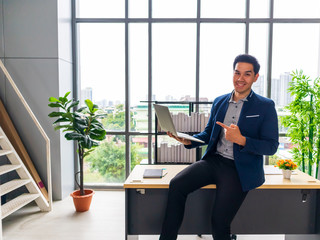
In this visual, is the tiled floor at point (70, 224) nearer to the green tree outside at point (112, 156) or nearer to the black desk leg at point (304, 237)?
the black desk leg at point (304, 237)

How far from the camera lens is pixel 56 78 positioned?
12.3 feet

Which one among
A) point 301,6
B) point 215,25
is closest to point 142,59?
point 215,25

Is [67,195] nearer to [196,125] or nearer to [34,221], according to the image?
[34,221]

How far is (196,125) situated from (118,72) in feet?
5.42

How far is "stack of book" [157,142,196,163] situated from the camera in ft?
11.3

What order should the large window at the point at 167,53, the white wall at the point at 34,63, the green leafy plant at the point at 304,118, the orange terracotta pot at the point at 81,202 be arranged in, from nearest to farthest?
the orange terracotta pot at the point at 81,202 < the green leafy plant at the point at 304,118 < the white wall at the point at 34,63 < the large window at the point at 167,53

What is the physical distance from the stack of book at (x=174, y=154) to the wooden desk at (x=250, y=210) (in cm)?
126

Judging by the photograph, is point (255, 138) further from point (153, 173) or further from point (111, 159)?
point (111, 159)

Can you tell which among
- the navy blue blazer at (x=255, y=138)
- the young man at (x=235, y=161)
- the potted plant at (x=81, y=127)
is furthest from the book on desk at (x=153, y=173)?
the potted plant at (x=81, y=127)

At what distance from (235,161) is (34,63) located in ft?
10.3

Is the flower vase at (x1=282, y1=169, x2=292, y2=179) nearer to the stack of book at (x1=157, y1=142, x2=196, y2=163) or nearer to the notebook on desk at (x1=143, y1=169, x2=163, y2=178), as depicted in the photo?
the notebook on desk at (x1=143, y1=169, x2=163, y2=178)

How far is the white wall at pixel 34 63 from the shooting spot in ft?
12.1

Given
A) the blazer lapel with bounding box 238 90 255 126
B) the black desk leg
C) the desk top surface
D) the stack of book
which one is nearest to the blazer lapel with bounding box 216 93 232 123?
the blazer lapel with bounding box 238 90 255 126

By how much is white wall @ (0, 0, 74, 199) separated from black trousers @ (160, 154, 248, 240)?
96.5 inches
